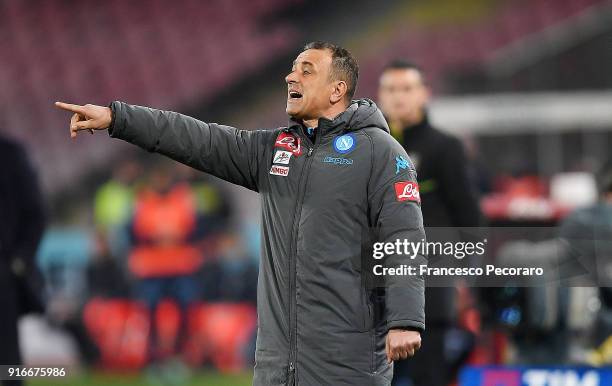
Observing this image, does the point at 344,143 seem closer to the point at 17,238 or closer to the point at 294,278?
the point at 294,278

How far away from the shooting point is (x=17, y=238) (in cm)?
544

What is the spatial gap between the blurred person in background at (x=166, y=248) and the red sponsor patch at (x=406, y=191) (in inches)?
231

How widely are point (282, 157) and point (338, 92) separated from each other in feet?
0.98

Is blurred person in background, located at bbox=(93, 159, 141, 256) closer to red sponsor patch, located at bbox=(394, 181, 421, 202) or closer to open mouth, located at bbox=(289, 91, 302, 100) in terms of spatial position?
open mouth, located at bbox=(289, 91, 302, 100)

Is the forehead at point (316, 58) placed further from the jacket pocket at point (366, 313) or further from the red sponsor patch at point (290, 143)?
the jacket pocket at point (366, 313)

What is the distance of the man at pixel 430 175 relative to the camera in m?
5.53

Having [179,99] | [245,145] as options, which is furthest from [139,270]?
[245,145]

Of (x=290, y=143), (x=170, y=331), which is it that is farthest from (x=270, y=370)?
(x=170, y=331)

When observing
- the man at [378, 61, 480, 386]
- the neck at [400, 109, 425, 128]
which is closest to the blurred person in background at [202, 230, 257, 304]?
the man at [378, 61, 480, 386]

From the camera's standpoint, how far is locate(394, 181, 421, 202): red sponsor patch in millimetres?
3768

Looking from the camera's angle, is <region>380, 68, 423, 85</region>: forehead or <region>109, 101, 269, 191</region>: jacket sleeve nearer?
<region>109, 101, 269, 191</region>: jacket sleeve

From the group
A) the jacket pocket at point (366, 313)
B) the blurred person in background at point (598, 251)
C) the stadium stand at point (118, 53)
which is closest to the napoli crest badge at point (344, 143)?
the jacket pocket at point (366, 313)

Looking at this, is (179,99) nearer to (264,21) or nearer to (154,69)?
(154,69)

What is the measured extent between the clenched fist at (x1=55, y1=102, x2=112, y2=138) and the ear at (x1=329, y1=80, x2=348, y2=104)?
756 millimetres
